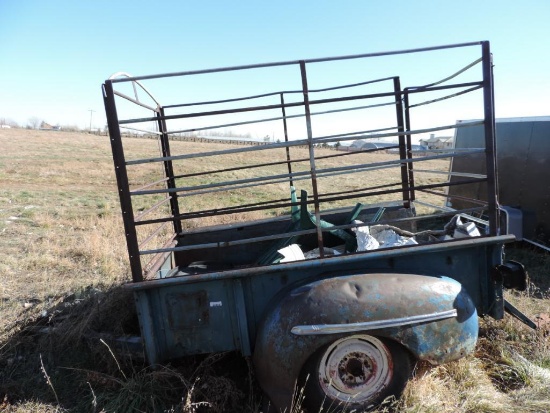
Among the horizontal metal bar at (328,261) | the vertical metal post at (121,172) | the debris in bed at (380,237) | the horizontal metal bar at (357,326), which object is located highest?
the vertical metal post at (121,172)

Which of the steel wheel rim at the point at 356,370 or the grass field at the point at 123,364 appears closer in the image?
the steel wheel rim at the point at 356,370

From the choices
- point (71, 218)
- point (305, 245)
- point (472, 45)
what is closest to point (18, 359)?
point (305, 245)

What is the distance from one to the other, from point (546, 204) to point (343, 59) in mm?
5181

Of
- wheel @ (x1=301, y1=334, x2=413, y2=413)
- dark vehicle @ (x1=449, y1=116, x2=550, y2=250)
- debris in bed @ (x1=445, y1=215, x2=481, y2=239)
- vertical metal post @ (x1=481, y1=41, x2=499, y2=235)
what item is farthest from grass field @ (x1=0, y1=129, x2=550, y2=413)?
vertical metal post @ (x1=481, y1=41, x2=499, y2=235)

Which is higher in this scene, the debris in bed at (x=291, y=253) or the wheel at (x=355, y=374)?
the debris in bed at (x=291, y=253)

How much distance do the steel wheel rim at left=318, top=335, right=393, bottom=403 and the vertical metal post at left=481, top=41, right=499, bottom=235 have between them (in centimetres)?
118

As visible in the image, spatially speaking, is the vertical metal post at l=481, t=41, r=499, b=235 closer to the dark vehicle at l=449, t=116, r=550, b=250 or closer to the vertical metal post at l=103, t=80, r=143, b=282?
the vertical metal post at l=103, t=80, r=143, b=282

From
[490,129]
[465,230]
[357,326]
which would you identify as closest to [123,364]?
[357,326]

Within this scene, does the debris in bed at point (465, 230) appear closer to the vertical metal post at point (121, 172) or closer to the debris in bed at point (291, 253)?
the debris in bed at point (291, 253)

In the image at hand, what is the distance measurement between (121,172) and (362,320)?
1762mm

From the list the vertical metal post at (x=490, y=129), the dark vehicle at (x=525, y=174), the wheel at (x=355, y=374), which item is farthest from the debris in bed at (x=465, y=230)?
the dark vehicle at (x=525, y=174)

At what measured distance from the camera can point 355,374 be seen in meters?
2.48

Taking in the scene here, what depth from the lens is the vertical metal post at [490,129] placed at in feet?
8.20

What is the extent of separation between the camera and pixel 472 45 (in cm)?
251
